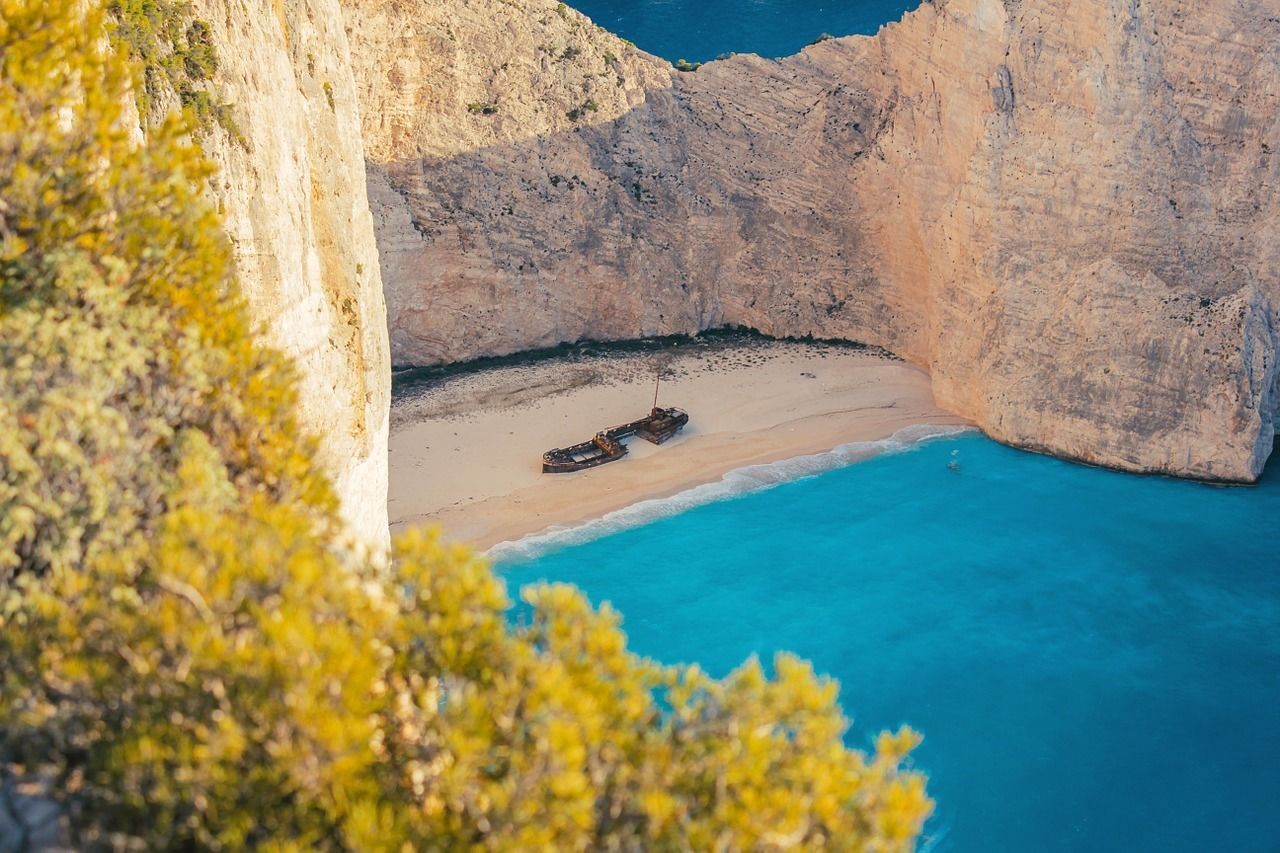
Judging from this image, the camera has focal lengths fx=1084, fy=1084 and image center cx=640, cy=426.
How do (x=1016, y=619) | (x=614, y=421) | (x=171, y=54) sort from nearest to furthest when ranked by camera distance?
(x=171, y=54), (x=1016, y=619), (x=614, y=421)

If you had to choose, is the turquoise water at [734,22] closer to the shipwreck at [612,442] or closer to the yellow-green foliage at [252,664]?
the shipwreck at [612,442]

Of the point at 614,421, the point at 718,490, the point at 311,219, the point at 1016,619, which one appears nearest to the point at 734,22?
the point at 614,421

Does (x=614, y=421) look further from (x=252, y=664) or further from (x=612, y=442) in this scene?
(x=252, y=664)

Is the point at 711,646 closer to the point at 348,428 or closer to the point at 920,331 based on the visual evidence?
the point at 348,428

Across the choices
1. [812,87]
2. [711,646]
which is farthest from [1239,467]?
[812,87]

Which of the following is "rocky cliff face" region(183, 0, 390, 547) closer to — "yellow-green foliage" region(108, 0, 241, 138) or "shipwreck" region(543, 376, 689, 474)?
"yellow-green foliage" region(108, 0, 241, 138)

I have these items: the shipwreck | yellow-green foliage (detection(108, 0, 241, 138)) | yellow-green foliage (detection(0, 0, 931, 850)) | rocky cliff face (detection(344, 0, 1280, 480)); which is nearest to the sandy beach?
the shipwreck

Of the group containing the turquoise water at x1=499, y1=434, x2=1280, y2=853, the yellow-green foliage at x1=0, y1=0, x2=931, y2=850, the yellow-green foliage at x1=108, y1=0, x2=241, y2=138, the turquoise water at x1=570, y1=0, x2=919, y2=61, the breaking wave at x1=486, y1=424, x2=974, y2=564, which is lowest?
the turquoise water at x1=499, y1=434, x2=1280, y2=853

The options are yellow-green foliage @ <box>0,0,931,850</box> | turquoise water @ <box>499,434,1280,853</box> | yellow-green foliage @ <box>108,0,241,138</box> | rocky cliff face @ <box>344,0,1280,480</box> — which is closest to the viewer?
yellow-green foliage @ <box>0,0,931,850</box>
